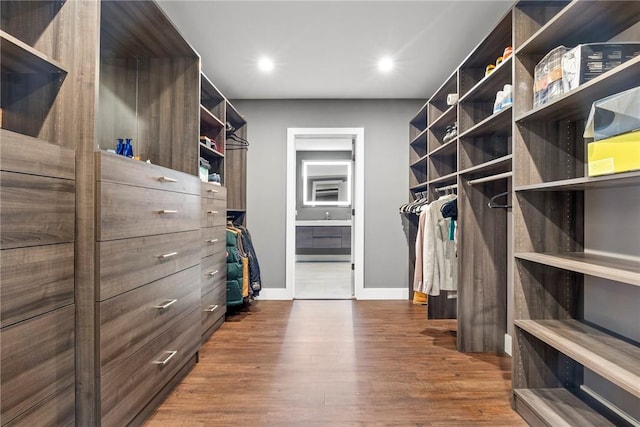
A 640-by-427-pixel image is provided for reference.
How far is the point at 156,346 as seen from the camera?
161cm

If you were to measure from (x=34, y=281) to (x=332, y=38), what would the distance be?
244 centimetres

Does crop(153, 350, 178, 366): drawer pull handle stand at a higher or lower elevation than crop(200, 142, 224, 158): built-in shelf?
lower

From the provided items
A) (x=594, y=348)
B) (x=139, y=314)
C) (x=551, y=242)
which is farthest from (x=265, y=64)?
(x=594, y=348)

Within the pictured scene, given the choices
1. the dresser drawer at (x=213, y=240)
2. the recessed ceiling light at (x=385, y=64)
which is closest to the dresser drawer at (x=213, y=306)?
the dresser drawer at (x=213, y=240)

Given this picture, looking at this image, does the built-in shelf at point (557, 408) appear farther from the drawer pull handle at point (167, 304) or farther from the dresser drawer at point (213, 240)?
the dresser drawer at point (213, 240)

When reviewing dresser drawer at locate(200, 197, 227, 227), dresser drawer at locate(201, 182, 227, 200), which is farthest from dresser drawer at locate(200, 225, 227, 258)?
dresser drawer at locate(201, 182, 227, 200)

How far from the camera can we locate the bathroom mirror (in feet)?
22.9

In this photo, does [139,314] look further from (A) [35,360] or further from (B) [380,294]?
(B) [380,294]

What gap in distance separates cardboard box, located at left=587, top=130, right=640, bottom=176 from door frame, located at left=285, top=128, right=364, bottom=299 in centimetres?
276

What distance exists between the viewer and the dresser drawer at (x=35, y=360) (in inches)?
37.1

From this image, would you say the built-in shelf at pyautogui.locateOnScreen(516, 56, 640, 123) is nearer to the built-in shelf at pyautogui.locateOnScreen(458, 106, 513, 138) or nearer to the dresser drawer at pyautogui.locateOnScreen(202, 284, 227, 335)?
the built-in shelf at pyautogui.locateOnScreen(458, 106, 513, 138)

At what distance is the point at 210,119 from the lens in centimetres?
285

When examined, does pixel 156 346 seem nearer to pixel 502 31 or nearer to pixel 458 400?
pixel 458 400

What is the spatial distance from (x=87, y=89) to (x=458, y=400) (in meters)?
2.29
